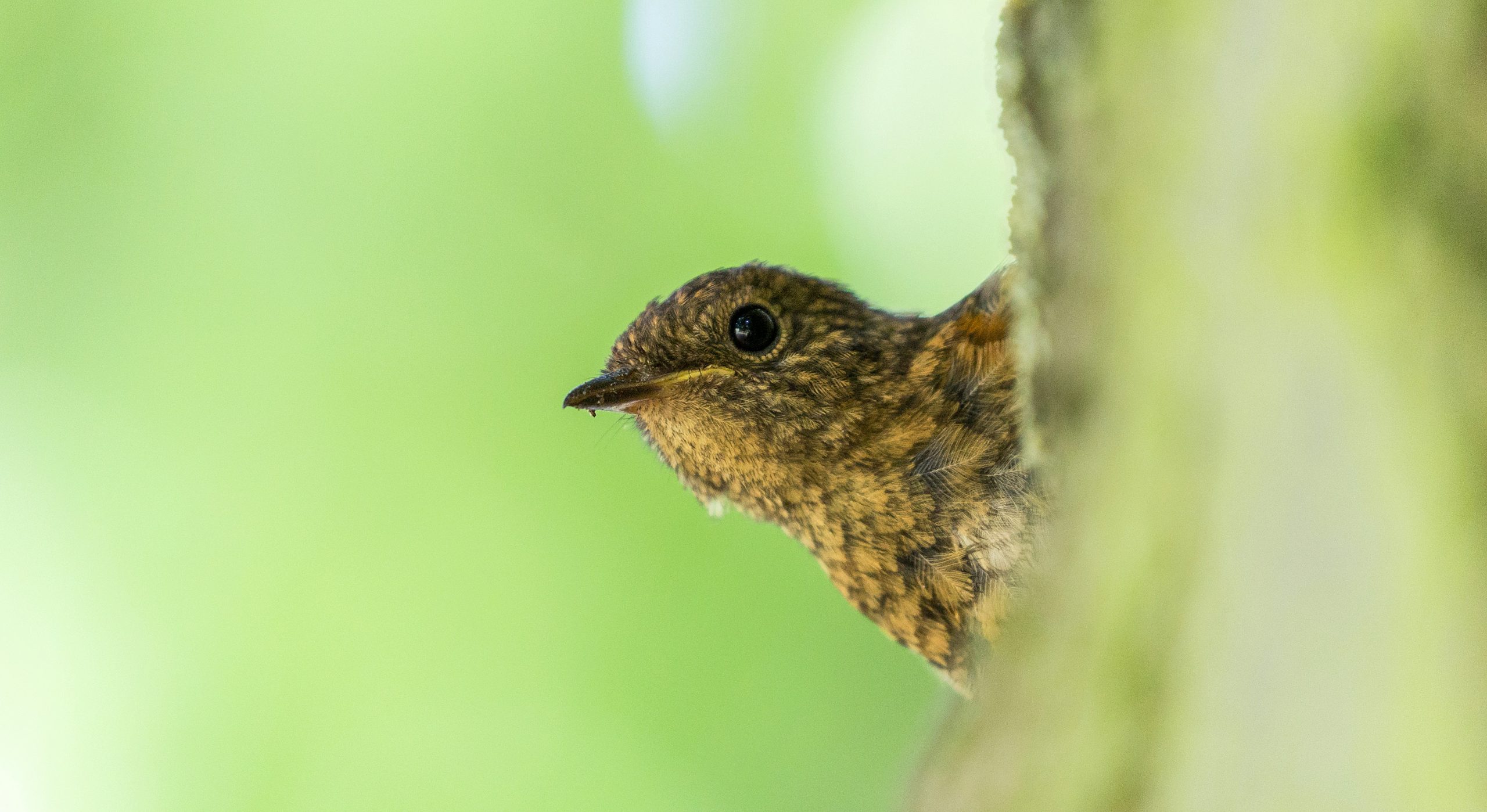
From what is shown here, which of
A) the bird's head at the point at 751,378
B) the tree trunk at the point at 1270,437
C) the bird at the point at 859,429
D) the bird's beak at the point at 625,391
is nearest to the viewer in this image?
the tree trunk at the point at 1270,437

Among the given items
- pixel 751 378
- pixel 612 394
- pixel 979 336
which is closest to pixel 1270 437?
pixel 979 336

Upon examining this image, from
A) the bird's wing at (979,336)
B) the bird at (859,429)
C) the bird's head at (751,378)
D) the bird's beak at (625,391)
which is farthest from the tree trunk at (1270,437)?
the bird's beak at (625,391)

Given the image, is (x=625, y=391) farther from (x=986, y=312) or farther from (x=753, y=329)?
(x=986, y=312)

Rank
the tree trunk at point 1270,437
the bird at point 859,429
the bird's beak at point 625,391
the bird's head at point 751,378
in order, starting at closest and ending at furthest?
the tree trunk at point 1270,437 → the bird at point 859,429 → the bird's head at point 751,378 → the bird's beak at point 625,391

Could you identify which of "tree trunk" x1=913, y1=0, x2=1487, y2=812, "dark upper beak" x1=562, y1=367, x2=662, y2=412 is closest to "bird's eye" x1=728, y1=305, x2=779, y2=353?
"dark upper beak" x1=562, y1=367, x2=662, y2=412

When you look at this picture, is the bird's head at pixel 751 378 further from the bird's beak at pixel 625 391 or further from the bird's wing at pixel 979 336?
the bird's wing at pixel 979 336
